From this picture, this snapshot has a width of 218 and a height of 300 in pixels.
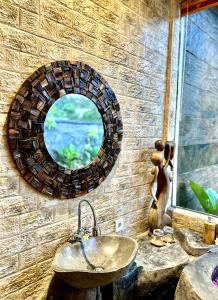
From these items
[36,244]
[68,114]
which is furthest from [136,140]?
[36,244]

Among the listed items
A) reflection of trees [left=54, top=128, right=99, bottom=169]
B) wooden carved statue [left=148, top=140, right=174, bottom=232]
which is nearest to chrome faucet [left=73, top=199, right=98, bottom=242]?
reflection of trees [left=54, top=128, right=99, bottom=169]

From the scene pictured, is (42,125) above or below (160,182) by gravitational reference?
above

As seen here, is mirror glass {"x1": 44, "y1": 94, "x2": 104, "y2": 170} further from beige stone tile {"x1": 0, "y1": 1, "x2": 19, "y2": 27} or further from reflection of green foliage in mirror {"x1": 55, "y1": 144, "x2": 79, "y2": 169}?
beige stone tile {"x1": 0, "y1": 1, "x2": 19, "y2": 27}

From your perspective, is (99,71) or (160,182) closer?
(99,71)

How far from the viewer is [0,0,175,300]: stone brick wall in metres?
1.29

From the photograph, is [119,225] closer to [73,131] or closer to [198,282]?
[198,282]

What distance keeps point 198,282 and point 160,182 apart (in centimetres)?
97

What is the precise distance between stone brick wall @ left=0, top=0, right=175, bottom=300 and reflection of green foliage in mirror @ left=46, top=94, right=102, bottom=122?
0.24 metres

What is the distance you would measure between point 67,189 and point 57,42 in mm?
885

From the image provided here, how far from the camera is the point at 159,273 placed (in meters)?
1.70

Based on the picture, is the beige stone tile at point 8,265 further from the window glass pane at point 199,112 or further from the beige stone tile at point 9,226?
the window glass pane at point 199,112

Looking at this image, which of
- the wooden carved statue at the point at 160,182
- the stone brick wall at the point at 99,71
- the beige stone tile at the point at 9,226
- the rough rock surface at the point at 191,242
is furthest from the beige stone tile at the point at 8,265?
the rough rock surface at the point at 191,242

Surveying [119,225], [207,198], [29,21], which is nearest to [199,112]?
[207,198]

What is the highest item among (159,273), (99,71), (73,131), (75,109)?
(99,71)
